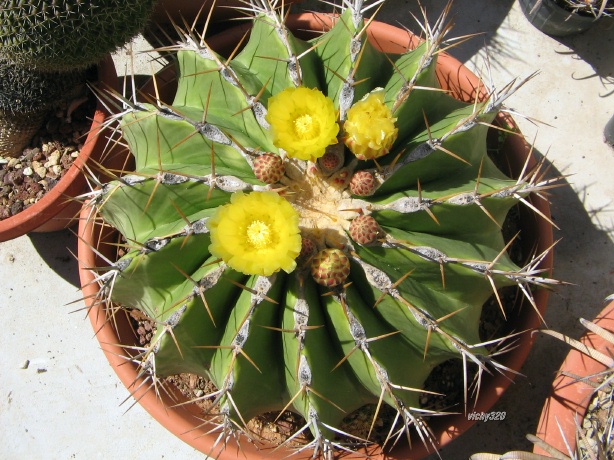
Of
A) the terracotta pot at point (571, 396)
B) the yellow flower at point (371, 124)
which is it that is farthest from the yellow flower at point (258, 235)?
the terracotta pot at point (571, 396)

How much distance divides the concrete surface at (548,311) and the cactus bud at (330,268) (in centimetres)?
124

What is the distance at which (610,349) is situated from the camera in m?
1.62

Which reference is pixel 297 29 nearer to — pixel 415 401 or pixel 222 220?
pixel 222 220

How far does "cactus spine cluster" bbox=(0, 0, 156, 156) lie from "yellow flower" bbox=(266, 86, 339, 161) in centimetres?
71

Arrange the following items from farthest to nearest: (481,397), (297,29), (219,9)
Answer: (219,9) → (297,29) → (481,397)

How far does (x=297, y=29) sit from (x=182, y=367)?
1077 mm

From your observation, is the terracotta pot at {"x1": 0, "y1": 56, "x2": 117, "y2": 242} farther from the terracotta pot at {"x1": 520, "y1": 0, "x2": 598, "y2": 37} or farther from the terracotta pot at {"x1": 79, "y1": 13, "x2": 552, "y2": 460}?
the terracotta pot at {"x1": 520, "y1": 0, "x2": 598, "y2": 37}

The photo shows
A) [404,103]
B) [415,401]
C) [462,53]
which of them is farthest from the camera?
[462,53]

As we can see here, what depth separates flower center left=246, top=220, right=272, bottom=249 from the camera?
1.04 meters

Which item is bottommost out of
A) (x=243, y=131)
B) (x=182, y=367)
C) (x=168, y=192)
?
(x=182, y=367)

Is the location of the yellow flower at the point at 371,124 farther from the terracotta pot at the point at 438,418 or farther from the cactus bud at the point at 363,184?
the terracotta pot at the point at 438,418

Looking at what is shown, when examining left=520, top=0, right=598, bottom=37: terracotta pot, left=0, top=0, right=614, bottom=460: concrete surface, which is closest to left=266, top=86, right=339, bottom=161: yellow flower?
left=0, top=0, right=614, bottom=460: concrete surface

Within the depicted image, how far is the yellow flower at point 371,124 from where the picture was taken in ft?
3.77

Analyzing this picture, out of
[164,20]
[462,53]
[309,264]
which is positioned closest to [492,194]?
[309,264]
